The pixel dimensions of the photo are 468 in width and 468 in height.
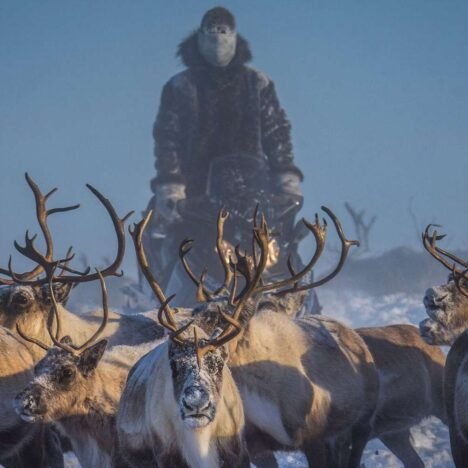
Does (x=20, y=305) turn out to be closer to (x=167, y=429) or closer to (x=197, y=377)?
(x=167, y=429)

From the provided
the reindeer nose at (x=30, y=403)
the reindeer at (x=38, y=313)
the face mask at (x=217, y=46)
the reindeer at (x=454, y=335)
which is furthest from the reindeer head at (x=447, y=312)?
the face mask at (x=217, y=46)

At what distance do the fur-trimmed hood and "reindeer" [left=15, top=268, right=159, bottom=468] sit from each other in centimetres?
998

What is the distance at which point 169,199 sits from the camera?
12609 millimetres

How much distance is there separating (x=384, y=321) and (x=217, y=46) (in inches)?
259

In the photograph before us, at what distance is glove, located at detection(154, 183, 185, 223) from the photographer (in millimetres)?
12617

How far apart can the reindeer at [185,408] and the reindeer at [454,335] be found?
4.28ft

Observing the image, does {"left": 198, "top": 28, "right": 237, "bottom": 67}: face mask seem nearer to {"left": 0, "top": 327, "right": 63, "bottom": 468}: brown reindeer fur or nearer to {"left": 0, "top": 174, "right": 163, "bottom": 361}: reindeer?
{"left": 0, "top": 174, "right": 163, "bottom": 361}: reindeer

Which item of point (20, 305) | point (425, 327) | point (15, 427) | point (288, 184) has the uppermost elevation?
point (288, 184)

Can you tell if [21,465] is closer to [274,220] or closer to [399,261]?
[274,220]

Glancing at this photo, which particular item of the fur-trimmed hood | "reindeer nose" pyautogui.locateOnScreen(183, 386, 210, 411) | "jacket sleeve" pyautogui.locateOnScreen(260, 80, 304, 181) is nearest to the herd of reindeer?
"reindeer nose" pyautogui.locateOnScreen(183, 386, 210, 411)

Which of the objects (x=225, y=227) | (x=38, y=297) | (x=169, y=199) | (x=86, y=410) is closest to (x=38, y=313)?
(x=38, y=297)

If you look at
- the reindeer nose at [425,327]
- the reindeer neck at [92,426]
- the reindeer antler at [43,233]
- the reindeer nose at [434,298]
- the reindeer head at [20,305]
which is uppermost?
the reindeer antler at [43,233]

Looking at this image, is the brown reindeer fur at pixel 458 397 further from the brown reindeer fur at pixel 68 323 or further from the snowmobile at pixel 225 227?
the snowmobile at pixel 225 227

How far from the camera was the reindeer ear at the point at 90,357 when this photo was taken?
14.2 ft
